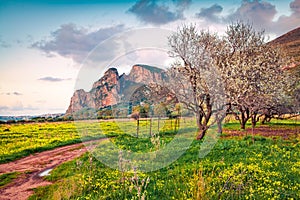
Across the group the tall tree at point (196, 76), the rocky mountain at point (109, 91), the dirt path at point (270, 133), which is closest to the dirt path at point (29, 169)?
the rocky mountain at point (109, 91)

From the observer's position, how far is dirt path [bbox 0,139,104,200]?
37.3ft

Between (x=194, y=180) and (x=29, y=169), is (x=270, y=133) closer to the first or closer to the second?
(x=194, y=180)

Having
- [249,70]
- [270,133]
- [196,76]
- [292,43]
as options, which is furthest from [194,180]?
[292,43]

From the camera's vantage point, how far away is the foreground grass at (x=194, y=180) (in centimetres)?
926

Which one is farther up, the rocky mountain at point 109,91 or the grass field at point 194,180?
the rocky mountain at point 109,91

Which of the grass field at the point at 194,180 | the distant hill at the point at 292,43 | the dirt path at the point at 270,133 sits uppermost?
the distant hill at the point at 292,43

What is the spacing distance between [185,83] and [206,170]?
1356 cm

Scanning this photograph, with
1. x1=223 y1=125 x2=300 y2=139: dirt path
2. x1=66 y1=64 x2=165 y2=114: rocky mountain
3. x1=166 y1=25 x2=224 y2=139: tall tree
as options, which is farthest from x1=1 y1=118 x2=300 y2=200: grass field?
x1=223 y1=125 x2=300 y2=139: dirt path

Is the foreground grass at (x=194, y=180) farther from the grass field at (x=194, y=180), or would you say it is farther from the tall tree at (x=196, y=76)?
the tall tree at (x=196, y=76)

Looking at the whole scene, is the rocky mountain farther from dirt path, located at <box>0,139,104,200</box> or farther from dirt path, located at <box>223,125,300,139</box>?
dirt path, located at <box>223,125,300,139</box>

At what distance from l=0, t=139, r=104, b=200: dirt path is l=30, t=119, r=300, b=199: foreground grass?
2.53ft

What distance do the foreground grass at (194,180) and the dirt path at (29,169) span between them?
772mm

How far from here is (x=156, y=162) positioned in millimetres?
14375

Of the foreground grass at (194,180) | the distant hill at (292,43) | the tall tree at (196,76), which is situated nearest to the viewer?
the foreground grass at (194,180)
